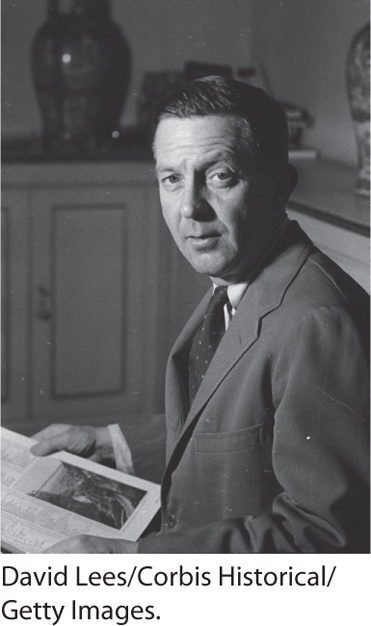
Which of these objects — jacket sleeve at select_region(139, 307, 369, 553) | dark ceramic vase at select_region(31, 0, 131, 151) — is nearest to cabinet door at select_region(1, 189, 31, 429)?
dark ceramic vase at select_region(31, 0, 131, 151)

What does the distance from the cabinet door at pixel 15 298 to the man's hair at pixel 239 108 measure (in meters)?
1.70

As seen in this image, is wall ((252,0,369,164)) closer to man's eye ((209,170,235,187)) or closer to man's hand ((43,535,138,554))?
man's eye ((209,170,235,187))

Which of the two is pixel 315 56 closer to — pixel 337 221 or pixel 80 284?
pixel 337 221

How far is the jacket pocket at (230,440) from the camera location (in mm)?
1004

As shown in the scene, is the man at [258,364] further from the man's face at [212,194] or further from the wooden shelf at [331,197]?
the wooden shelf at [331,197]

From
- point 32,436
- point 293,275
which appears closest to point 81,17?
point 32,436

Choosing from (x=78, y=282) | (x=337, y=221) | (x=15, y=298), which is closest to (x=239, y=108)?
(x=337, y=221)

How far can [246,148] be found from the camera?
101 centimetres

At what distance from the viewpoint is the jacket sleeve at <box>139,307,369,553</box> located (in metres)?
0.90

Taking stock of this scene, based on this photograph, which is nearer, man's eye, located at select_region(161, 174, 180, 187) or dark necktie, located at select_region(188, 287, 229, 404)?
man's eye, located at select_region(161, 174, 180, 187)

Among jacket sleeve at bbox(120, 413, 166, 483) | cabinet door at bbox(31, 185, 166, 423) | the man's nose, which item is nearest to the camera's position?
the man's nose

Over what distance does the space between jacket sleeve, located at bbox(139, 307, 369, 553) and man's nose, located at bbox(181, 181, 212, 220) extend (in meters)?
0.20

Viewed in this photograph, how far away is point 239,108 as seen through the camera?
998 mm
